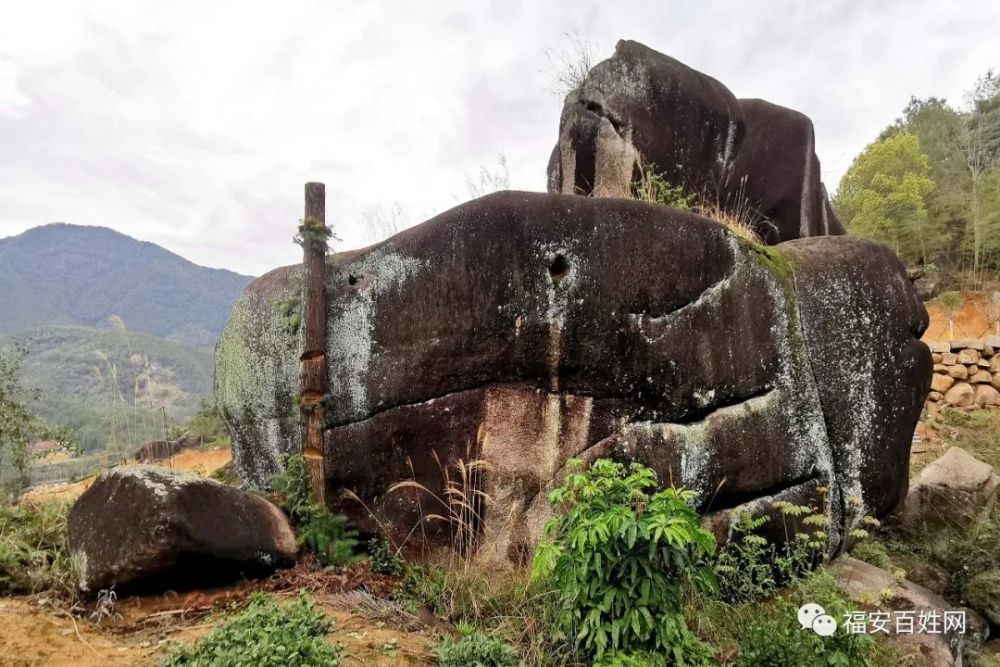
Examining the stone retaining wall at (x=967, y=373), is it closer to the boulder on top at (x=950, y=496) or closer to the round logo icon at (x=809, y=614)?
the boulder on top at (x=950, y=496)

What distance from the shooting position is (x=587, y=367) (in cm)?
486

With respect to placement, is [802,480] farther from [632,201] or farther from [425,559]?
[425,559]

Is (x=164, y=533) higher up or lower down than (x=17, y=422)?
lower down

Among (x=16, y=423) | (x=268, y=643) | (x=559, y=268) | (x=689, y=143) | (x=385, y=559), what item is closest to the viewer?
(x=268, y=643)

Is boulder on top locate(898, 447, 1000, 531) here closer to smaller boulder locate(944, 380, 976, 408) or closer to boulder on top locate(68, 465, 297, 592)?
smaller boulder locate(944, 380, 976, 408)

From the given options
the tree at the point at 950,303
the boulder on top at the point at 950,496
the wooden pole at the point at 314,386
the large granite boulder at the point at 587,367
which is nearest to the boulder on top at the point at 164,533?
the wooden pole at the point at 314,386

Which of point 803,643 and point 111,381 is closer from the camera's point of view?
point 803,643

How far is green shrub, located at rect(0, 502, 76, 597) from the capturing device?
13.5 ft

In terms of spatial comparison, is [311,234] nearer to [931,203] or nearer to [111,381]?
[111,381]

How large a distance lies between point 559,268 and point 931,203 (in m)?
21.4

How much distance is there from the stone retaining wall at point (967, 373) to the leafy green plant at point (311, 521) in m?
12.8

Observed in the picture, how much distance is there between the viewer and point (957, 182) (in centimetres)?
1988

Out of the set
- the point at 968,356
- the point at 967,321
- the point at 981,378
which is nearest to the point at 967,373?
the point at 981,378

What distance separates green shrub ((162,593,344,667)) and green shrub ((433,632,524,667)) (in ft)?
1.98
